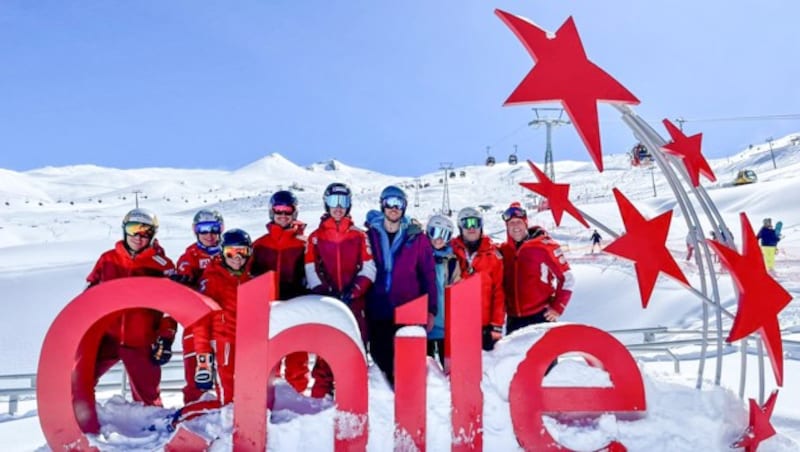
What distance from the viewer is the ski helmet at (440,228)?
4508 mm

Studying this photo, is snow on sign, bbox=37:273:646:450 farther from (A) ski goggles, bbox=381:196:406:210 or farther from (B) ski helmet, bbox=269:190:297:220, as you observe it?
(B) ski helmet, bbox=269:190:297:220

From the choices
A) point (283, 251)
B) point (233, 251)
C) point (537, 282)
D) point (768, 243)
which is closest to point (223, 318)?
point (233, 251)

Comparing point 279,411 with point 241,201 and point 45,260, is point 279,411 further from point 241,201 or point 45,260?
point 241,201

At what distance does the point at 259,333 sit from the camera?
3430 mm

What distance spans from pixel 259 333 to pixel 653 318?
30.9 ft

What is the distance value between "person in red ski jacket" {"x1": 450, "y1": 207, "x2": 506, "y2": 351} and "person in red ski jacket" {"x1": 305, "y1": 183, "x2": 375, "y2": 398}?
2.79 feet

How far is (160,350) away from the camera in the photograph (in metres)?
4.30

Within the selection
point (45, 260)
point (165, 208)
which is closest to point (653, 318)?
point (45, 260)

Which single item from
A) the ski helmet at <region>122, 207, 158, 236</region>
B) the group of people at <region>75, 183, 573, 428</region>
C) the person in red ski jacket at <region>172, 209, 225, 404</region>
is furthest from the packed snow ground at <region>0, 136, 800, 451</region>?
the ski helmet at <region>122, 207, 158, 236</region>

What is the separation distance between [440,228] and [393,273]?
0.60 metres

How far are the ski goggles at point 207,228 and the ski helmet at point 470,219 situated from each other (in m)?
2.13

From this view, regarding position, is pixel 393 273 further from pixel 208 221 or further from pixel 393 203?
pixel 208 221

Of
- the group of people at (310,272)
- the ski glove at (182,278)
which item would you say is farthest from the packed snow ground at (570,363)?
the ski glove at (182,278)

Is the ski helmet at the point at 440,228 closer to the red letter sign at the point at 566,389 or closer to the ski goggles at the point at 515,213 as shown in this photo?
the ski goggles at the point at 515,213
